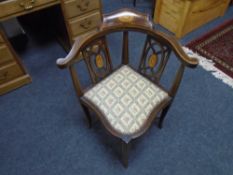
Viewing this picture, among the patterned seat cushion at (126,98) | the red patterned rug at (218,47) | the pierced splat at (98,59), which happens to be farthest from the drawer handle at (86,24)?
the red patterned rug at (218,47)

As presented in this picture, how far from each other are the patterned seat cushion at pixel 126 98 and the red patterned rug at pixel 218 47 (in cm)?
98

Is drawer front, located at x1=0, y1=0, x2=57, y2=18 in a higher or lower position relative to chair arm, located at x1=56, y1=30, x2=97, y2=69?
higher

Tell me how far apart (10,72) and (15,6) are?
519 millimetres

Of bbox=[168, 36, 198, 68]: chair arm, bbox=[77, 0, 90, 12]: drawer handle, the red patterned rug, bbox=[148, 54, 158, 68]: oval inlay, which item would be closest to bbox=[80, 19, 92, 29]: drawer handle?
bbox=[77, 0, 90, 12]: drawer handle

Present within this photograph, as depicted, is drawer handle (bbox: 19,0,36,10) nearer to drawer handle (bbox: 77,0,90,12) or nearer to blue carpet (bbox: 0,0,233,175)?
drawer handle (bbox: 77,0,90,12)

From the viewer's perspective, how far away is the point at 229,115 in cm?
135

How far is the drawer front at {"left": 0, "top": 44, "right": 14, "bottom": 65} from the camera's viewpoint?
1.28 m

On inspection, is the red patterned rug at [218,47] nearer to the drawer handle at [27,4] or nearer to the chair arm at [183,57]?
the chair arm at [183,57]

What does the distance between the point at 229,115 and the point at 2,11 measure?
1685 mm

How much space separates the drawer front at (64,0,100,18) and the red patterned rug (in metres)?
1.01

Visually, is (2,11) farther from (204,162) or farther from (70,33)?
(204,162)

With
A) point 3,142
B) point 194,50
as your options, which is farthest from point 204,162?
point 3,142

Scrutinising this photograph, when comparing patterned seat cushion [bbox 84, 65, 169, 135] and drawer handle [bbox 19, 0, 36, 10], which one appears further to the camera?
drawer handle [bbox 19, 0, 36, 10]

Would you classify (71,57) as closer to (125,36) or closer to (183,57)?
(125,36)
